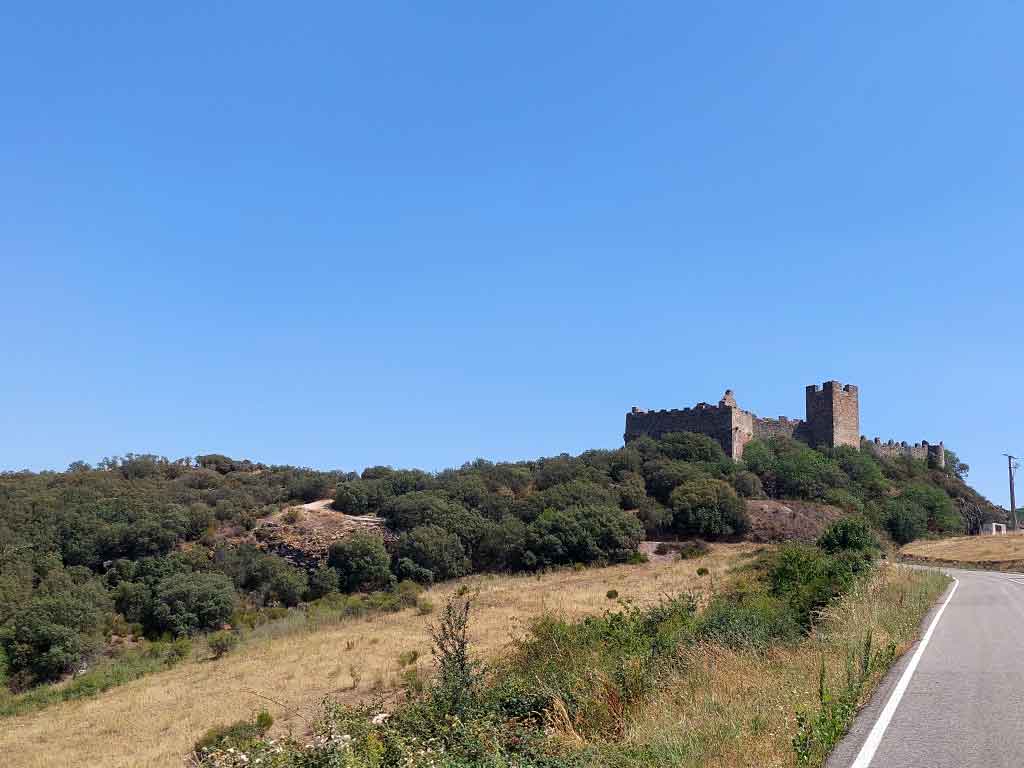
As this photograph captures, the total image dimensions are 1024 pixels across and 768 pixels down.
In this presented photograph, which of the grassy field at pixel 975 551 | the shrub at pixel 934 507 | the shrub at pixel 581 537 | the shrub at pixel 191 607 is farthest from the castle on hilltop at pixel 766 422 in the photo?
the shrub at pixel 191 607

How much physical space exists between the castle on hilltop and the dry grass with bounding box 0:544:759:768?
34.2 metres

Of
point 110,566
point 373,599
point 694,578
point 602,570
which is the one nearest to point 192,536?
point 110,566

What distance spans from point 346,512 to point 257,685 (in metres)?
29.6

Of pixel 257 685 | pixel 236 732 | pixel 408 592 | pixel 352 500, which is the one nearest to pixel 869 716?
pixel 236 732

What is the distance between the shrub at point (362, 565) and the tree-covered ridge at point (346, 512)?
8 centimetres

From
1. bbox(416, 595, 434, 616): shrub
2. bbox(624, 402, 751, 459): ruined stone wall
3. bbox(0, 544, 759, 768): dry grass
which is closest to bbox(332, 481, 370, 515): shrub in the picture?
bbox(416, 595, 434, 616): shrub

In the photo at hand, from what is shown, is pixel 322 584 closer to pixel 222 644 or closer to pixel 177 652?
pixel 177 652

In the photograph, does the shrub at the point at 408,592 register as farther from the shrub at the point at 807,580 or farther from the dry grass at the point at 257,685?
the shrub at the point at 807,580

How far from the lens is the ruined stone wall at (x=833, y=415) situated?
68.0 metres

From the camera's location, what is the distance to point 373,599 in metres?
35.9

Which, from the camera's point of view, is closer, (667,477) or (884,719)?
(884,719)

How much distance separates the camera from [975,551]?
45.5 metres

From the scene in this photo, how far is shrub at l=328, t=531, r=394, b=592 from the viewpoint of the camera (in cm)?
4131

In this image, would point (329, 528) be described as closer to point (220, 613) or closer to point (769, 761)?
point (220, 613)
